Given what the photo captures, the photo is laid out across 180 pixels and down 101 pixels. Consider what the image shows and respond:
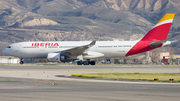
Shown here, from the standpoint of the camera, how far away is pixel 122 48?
54750 mm

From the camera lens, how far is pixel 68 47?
5647 centimetres

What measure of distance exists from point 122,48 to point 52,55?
11973mm

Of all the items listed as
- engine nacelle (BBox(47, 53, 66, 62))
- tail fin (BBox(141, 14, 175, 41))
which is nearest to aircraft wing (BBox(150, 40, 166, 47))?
tail fin (BBox(141, 14, 175, 41))

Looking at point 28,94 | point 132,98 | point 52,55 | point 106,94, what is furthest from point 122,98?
point 52,55

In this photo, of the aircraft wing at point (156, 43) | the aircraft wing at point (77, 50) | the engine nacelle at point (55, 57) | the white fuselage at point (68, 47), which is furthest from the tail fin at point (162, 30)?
the engine nacelle at point (55, 57)

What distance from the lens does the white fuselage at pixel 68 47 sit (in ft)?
180

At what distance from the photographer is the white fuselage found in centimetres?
5494

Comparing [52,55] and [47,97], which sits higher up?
[52,55]

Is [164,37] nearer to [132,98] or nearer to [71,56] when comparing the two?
[71,56]

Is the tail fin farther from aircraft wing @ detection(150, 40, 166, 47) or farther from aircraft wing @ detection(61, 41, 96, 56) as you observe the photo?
aircraft wing @ detection(61, 41, 96, 56)

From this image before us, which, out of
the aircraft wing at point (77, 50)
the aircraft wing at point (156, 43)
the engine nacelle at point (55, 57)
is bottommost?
the engine nacelle at point (55, 57)

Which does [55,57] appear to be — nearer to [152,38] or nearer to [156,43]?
[152,38]

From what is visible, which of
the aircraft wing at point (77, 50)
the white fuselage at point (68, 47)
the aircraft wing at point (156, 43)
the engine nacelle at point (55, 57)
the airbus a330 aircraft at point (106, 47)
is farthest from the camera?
the white fuselage at point (68, 47)

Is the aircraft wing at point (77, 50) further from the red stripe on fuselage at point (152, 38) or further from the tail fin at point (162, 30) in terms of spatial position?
the tail fin at point (162, 30)
